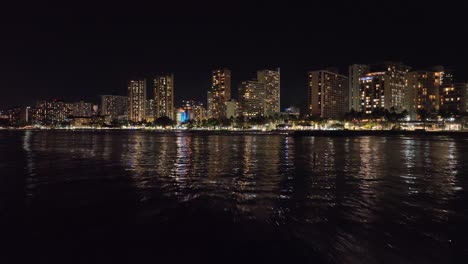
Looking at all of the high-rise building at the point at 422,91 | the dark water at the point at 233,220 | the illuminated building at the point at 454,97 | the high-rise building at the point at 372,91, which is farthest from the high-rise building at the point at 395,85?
the dark water at the point at 233,220

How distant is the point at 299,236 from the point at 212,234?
2.29 metres

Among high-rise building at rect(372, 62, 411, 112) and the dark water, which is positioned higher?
high-rise building at rect(372, 62, 411, 112)

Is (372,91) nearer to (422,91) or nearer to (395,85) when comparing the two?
(395,85)

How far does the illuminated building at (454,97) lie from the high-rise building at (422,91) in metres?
8.46

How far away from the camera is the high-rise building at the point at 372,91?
188 meters

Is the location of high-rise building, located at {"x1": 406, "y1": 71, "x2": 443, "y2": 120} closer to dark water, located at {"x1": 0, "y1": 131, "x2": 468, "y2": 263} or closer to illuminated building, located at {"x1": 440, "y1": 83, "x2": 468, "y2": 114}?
illuminated building, located at {"x1": 440, "y1": 83, "x2": 468, "y2": 114}

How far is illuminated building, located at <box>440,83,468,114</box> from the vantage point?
525 feet

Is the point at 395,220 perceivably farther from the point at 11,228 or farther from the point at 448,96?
the point at 448,96

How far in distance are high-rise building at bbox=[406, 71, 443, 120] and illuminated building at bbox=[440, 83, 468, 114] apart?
333 inches

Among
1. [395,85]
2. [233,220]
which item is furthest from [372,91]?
[233,220]

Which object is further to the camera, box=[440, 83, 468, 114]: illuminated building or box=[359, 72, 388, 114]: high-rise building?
box=[359, 72, 388, 114]: high-rise building

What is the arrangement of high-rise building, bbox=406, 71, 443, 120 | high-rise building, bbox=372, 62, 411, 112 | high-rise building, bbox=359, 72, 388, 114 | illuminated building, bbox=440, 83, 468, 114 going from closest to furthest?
illuminated building, bbox=440, 83, 468, 114 → high-rise building, bbox=406, 71, 443, 120 → high-rise building, bbox=372, 62, 411, 112 → high-rise building, bbox=359, 72, 388, 114

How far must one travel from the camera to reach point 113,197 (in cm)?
1436

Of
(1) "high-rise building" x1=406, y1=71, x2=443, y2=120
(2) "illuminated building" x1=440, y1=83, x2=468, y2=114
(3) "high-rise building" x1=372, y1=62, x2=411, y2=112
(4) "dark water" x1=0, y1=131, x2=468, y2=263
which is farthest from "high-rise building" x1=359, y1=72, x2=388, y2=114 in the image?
(4) "dark water" x1=0, y1=131, x2=468, y2=263
